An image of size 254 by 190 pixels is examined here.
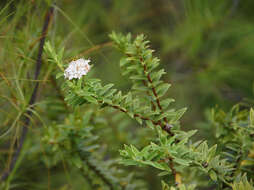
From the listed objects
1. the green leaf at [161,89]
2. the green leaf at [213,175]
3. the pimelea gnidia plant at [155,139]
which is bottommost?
the green leaf at [213,175]

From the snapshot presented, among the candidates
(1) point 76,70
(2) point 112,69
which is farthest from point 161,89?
(2) point 112,69

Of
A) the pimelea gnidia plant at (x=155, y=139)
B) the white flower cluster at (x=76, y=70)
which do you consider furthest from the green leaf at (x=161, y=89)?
the white flower cluster at (x=76, y=70)

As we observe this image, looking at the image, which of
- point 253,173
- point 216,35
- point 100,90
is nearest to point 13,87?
point 100,90

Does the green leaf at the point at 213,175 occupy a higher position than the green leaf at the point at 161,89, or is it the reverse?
the green leaf at the point at 161,89

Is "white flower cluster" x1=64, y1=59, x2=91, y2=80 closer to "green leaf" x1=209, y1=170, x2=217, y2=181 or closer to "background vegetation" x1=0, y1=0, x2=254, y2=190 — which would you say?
"background vegetation" x1=0, y1=0, x2=254, y2=190

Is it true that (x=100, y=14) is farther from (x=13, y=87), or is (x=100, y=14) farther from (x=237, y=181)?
(x=237, y=181)

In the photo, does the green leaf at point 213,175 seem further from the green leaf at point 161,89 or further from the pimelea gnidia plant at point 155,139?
the green leaf at point 161,89

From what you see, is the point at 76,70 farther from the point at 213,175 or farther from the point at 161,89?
the point at 213,175
